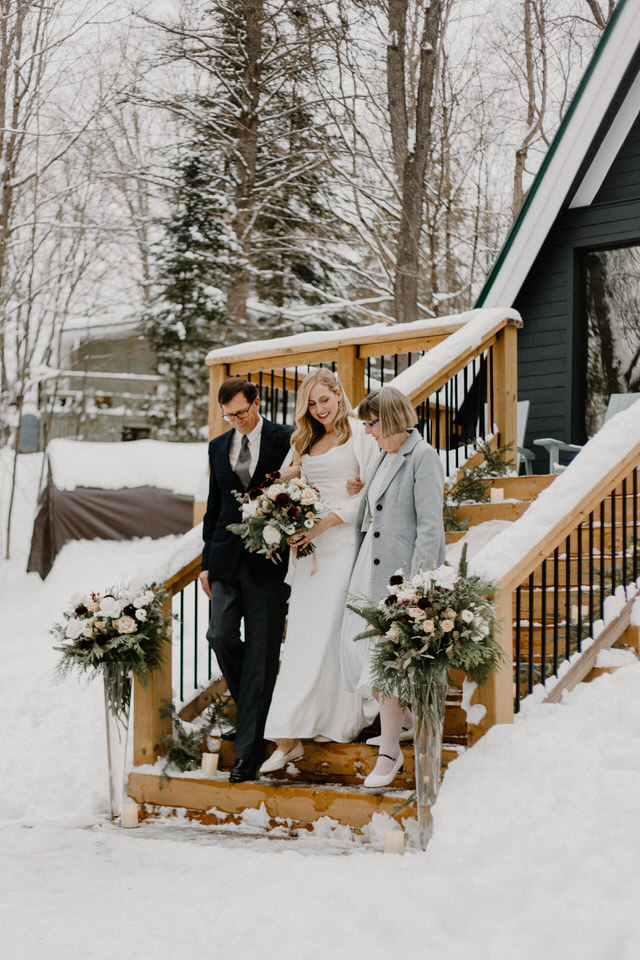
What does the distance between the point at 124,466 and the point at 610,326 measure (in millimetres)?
7226

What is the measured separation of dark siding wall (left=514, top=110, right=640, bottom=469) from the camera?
8789 mm

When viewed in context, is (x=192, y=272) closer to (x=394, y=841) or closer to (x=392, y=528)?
(x=392, y=528)

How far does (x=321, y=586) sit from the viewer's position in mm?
4438

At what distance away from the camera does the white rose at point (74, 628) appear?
443 cm

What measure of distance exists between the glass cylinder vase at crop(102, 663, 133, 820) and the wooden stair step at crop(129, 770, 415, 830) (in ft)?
0.25

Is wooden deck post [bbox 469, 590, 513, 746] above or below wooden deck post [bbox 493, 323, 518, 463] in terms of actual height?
below

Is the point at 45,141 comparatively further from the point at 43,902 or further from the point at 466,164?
the point at 43,902

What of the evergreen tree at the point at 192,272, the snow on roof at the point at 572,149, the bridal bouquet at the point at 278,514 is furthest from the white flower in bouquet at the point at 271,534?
the evergreen tree at the point at 192,272

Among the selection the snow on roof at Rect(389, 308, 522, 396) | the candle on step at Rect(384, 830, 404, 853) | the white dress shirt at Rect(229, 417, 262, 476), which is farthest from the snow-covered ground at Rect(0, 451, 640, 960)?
the snow on roof at Rect(389, 308, 522, 396)

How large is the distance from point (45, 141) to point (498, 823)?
49.1 feet

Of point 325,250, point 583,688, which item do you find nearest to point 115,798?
point 583,688

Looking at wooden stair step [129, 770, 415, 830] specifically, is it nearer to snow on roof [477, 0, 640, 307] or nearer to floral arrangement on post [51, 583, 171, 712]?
Result: floral arrangement on post [51, 583, 171, 712]

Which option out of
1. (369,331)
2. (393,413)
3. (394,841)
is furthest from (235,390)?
(369,331)

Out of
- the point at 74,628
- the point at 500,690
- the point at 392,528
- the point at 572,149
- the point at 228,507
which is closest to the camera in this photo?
the point at 500,690
